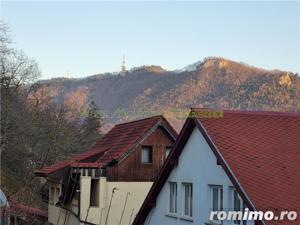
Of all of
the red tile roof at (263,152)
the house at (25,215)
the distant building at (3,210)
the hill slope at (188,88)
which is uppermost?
the hill slope at (188,88)

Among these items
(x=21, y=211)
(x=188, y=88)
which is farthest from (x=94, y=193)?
(x=188, y=88)

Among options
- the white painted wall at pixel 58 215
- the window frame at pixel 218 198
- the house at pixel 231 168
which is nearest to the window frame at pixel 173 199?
the house at pixel 231 168

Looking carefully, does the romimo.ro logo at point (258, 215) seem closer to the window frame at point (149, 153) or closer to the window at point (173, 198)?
the window at point (173, 198)

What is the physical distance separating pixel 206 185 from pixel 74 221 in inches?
527

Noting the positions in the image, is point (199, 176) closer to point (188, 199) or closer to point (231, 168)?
point (188, 199)

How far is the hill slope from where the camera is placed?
65125 millimetres

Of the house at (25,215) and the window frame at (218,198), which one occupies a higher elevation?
the window frame at (218,198)

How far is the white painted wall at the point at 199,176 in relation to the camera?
14797 mm

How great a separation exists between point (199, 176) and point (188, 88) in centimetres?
7383

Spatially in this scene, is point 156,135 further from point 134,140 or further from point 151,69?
point 151,69

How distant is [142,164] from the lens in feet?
89.1

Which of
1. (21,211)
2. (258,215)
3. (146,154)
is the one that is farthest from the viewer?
(21,211)

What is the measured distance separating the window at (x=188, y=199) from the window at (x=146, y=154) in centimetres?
1005

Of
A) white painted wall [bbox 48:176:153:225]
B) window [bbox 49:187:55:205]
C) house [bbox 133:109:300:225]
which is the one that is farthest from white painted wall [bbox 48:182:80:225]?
house [bbox 133:109:300:225]
